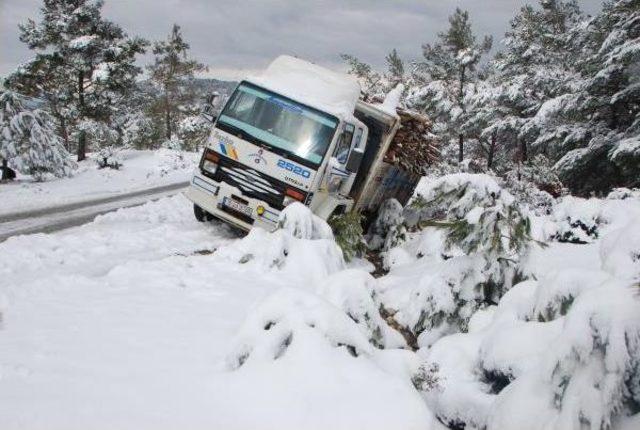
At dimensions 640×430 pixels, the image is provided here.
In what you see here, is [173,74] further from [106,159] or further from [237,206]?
[237,206]

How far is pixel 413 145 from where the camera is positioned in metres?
12.7

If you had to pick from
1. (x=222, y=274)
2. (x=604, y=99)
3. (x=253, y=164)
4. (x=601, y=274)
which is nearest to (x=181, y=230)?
(x=253, y=164)

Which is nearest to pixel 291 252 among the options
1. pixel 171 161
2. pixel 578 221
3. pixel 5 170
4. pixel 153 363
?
pixel 153 363

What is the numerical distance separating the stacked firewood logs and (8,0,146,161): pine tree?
17330 millimetres

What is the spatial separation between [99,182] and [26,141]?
254 centimetres

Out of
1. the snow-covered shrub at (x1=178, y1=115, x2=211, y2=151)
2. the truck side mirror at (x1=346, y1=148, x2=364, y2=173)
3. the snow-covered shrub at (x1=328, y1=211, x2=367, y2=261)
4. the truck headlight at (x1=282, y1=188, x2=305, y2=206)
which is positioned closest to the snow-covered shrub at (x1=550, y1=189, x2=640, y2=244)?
the snow-covered shrub at (x1=328, y1=211, x2=367, y2=261)

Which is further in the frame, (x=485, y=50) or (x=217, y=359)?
(x=485, y=50)

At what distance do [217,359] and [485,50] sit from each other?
29.6m

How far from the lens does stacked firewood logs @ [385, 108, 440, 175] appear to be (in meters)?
11.9

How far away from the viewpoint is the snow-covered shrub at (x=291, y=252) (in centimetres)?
745

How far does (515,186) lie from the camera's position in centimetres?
1662

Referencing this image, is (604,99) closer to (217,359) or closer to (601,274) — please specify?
(601,274)

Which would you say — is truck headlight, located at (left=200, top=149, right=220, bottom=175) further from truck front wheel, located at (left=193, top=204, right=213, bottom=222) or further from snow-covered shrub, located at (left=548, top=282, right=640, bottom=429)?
snow-covered shrub, located at (left=548, top=282, right=640, bottom=429)

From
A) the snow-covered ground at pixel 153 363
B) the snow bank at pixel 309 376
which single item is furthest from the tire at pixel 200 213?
the snow bank at pixel 309 376
